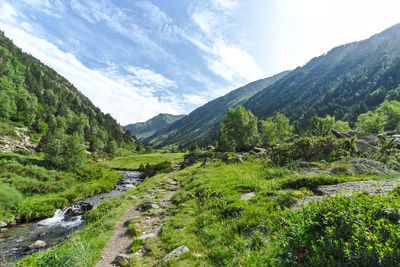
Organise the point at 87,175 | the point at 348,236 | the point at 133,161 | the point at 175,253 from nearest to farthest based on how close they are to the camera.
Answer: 1. the point at 348,236
2. the point at 175,253
3. the point at 87,175
4. the point at 133,161

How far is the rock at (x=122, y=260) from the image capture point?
23.6 feet

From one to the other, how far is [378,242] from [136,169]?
70.5 metres

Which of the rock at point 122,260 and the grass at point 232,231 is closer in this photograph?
the grass at point 232,231

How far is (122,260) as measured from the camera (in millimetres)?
7375

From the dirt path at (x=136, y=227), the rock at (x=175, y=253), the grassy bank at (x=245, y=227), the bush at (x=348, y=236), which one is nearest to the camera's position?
the bush at (x=348, y=236)

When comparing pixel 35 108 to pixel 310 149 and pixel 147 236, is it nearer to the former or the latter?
pixel 147 236

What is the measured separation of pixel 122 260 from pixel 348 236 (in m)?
8.32

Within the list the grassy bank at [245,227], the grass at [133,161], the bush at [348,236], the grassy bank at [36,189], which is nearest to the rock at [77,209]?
the grassy bank at [36,189]

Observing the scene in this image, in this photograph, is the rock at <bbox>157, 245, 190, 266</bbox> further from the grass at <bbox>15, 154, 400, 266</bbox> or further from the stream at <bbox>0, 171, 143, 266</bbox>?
the stream at <bbox>0, 171, 143, 266</bbox>

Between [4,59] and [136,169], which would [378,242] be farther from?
[4,59]

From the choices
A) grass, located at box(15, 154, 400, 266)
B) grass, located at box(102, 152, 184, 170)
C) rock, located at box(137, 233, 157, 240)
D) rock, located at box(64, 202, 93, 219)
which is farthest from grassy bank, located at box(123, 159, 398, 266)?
grass, located at box(102, 152, 184, 170)

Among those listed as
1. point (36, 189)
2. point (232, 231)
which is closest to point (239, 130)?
point (232, 231)

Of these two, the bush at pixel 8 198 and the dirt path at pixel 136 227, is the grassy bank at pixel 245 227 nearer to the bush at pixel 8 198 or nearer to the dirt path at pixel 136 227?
the dirt path at pixel 136 227

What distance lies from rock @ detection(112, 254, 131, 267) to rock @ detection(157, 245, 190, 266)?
168cm
